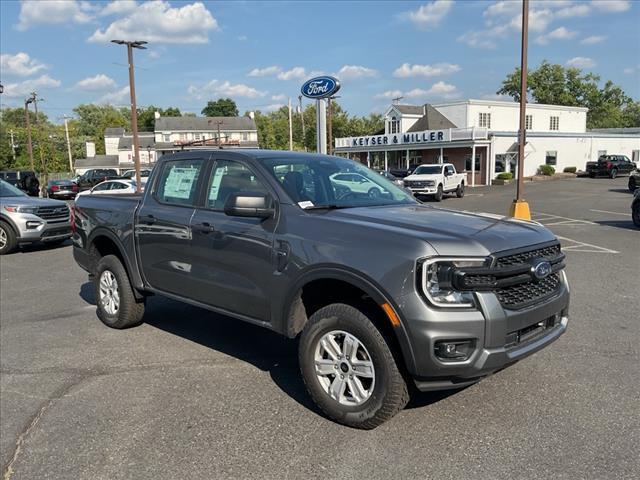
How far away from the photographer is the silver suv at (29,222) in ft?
39.1

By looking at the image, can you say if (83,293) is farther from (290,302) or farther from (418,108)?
(418,108)

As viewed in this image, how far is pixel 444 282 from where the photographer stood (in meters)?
3.15

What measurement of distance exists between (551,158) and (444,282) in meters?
45.0

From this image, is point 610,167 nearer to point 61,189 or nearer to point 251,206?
point 61,189

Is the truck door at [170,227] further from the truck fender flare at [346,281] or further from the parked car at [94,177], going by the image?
the parked car at [94,177]

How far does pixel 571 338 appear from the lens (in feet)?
17.3

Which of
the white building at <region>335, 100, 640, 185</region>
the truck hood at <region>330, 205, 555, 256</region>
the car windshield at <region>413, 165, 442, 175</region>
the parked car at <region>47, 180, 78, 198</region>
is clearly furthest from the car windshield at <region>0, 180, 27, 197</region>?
the white building at <region>335, 100, 640, 185</region>

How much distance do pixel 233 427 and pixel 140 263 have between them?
2320mm

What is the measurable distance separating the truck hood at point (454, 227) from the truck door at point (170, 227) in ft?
5.03

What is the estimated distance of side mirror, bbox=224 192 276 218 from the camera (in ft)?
12.6

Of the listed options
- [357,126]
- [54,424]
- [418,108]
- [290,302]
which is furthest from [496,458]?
[357,126]

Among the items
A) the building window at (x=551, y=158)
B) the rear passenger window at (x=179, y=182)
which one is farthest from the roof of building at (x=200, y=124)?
the rear passenger window at (x=179, y=182)

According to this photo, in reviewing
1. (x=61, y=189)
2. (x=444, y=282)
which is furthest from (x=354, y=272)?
(x=61, y=189)

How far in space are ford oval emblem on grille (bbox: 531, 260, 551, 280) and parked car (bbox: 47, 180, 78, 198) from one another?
1467 inches
